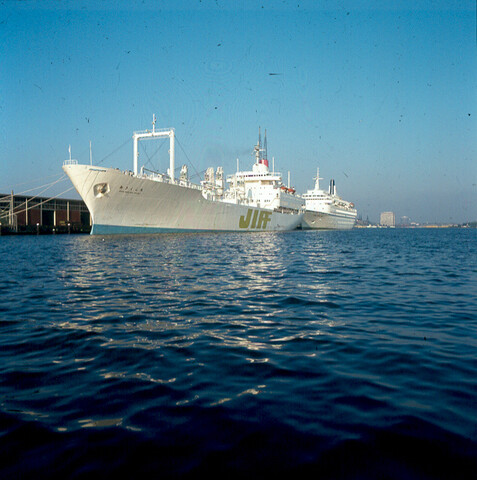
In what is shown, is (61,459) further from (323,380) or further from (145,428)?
(323,380)

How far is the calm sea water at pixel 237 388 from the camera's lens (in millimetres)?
2547

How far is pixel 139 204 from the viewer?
3756 cm

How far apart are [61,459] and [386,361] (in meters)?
3.50

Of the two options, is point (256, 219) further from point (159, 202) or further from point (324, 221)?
point (324, 221)

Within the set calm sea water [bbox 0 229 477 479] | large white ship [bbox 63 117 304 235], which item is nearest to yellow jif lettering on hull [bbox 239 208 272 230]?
large white ship [bbox 63 117 304 235]

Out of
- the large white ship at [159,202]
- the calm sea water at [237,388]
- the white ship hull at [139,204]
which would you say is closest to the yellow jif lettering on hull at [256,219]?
the large white ship at [159,202]

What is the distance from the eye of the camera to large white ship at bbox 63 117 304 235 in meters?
34.7

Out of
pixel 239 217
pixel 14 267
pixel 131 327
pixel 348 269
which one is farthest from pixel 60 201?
pixel 131 327

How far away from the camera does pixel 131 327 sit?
580 cm

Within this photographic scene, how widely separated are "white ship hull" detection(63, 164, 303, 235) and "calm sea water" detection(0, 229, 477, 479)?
93.6 feet

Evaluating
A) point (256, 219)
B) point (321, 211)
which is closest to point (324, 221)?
point (321, 211)

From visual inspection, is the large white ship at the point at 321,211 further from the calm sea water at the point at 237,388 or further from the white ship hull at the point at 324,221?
the calm sea water at the point at 237,388

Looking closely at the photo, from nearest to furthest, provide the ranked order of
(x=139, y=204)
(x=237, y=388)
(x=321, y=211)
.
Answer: (x=237, y=388) → (x=139, y=204) → (x=321, y=211)

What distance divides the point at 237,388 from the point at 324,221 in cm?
8515
